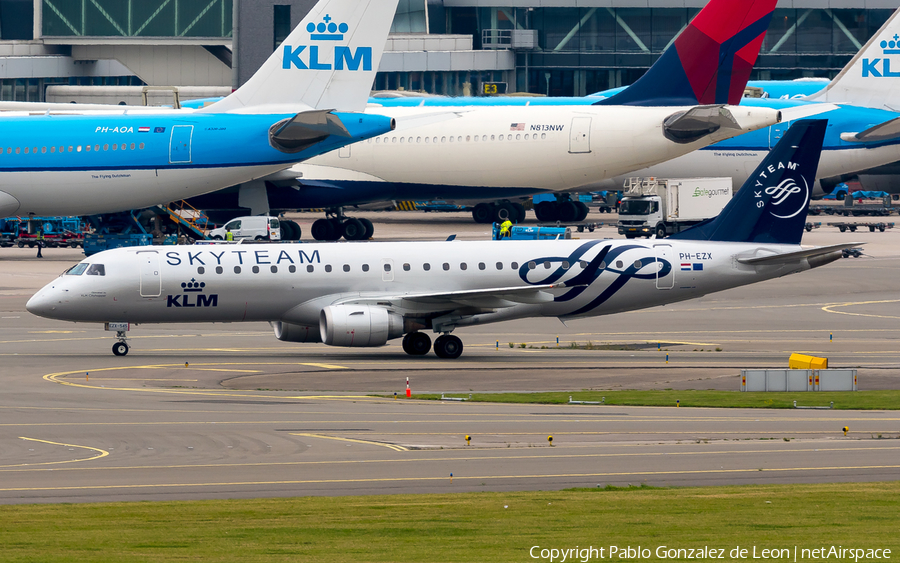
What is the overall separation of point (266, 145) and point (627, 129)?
17.7m

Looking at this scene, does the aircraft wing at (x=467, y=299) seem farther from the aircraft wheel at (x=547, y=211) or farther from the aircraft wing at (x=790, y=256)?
the aircraft wheel at (x=547, y=211)

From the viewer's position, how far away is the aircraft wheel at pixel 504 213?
8206cm

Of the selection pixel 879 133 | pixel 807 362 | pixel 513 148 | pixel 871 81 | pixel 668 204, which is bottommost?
pixel 807 362

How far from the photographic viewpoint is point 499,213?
82.9 metres

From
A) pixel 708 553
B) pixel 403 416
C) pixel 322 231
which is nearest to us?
pixel 708 553

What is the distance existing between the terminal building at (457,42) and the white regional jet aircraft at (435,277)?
78.7m

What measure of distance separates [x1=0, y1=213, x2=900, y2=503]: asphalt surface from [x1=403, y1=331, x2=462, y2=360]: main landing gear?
1.60 ft

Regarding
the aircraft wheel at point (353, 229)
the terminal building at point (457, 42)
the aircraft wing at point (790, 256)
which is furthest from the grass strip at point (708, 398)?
the terminal building at point (457, 42)

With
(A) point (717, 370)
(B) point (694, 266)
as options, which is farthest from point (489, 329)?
(A) point (717, 370)

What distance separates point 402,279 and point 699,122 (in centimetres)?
2726

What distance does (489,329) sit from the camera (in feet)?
145

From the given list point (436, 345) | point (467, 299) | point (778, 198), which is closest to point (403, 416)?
point (467, 299)

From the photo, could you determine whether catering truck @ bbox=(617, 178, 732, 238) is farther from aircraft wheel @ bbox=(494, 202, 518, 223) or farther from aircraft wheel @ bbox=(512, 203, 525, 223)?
aircraft wheel @ bbox=(494, 202, 518, 223)

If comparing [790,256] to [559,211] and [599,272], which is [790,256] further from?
[559,211]
